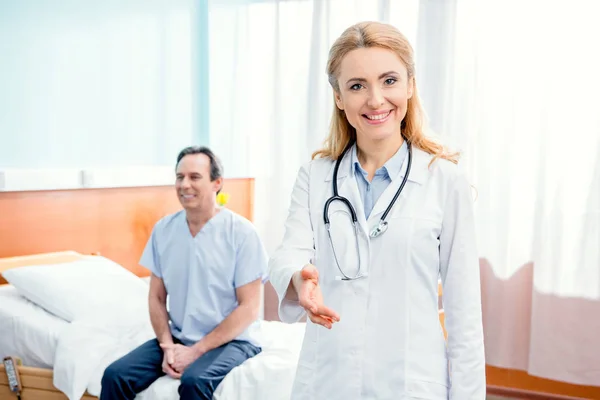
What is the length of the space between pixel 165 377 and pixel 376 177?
1.28 m

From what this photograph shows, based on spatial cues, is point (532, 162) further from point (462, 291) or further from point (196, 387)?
point (462, 291)

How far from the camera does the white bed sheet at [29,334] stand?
7.74 ft

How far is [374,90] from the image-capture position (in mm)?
1282

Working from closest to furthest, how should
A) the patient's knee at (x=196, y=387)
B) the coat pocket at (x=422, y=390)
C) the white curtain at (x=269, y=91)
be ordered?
the coat pocket at (x=422, y=390) < the patient's knee at (x=196, y=387) < the white curtain at (x=269, y=91)

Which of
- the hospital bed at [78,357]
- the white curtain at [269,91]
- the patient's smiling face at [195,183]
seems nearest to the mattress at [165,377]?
the hospital bed at [78,357]

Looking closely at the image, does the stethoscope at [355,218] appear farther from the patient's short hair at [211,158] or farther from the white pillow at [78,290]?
the white pillow at [78,290]

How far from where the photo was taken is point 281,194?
12.1 ft

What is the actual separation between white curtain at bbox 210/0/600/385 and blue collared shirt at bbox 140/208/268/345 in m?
1.23

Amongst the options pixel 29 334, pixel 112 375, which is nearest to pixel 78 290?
pixel 29 334

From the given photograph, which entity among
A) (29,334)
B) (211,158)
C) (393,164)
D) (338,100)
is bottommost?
(29,334)

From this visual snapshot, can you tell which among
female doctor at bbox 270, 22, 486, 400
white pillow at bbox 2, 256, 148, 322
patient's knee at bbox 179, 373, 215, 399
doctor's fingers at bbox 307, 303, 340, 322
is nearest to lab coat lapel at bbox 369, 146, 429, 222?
female doctor at bbox 270, 22, 486, 400

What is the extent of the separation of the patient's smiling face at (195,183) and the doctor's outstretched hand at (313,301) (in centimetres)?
136

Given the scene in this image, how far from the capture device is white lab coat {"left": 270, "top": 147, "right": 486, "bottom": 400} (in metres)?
1.26

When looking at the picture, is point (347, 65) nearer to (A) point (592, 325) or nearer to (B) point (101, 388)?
(B) point (101, 388)
